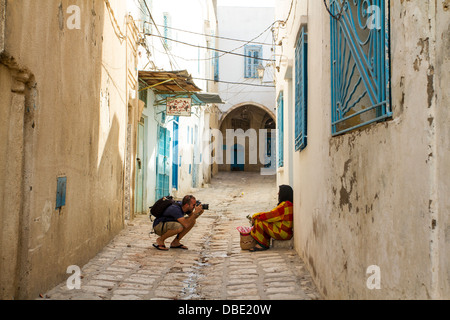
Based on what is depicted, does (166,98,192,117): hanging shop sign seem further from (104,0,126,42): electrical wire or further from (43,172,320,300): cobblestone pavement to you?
(43,172,320,300): cobblestone pavement

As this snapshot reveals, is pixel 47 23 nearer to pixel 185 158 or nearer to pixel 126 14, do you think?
pixel 126 14

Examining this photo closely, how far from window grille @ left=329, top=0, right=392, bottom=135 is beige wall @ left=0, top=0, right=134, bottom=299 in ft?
7.83

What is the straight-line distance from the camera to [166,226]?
23.2 feet

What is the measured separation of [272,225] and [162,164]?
7.61 m

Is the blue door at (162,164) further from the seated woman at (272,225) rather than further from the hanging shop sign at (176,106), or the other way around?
the seated woman at (272,225)

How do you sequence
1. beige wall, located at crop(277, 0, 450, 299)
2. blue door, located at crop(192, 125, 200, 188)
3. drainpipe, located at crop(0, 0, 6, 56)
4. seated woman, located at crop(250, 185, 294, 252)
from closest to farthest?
beige wall, located at crop(277, 0, 450, 299) → drainpipe, located at crop(0, 0, 6, 56) → seated woman, located at crop(250, 185, 294, 252) → blue door, located at crop(192, 125, 200, 188)

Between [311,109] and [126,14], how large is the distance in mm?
5247

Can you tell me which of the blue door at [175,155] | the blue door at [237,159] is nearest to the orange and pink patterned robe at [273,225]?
the blue door at [175,155]

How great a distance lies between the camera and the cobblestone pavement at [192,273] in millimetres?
4461

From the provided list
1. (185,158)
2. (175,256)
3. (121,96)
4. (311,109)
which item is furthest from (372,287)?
(185,158)

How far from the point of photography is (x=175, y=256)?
6.60 m

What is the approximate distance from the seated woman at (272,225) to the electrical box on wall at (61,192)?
295 cm

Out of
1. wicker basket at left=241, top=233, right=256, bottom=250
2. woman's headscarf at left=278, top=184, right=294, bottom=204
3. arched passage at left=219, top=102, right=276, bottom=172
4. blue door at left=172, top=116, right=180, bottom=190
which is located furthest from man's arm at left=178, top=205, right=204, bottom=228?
arched passage at left=219, top=102, right=276, bottom=172

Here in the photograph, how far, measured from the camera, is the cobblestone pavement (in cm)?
446
